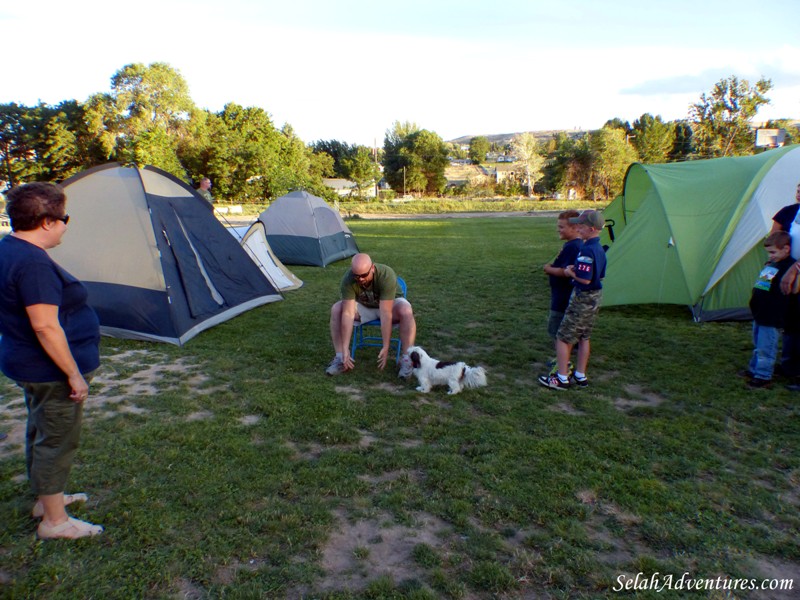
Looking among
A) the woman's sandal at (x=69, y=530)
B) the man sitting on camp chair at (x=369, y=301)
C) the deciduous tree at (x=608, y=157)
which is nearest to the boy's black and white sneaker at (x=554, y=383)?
the man sitting on camp chair at (x=369, y=301)

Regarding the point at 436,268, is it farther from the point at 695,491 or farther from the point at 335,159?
the point at 335,159

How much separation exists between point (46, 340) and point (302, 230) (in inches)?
385

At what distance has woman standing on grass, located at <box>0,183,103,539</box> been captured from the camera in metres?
2.30

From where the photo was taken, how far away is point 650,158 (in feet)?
167

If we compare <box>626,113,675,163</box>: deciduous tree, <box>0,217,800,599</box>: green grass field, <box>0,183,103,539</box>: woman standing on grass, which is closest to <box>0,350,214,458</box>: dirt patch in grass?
<box>0,217,800,599</box>: green grass field

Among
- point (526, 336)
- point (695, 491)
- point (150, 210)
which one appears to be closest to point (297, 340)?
point (150, 210)

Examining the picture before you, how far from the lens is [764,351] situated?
15.3 ft

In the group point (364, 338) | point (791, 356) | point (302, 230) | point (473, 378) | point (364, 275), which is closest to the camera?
point (473, 378)

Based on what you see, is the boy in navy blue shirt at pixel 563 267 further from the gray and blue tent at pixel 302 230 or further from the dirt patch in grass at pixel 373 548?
the gray and blue tent at pixel 302 230

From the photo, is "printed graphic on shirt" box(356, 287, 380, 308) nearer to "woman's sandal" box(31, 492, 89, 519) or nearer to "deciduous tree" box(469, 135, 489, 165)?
"woman's sandal" box(31, 492, 89, 519)

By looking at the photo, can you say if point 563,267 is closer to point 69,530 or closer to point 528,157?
point 69,530

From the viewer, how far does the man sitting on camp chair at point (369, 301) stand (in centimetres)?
491

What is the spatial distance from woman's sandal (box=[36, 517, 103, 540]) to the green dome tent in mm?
6469

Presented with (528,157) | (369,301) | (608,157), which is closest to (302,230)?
(369,301)
